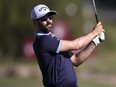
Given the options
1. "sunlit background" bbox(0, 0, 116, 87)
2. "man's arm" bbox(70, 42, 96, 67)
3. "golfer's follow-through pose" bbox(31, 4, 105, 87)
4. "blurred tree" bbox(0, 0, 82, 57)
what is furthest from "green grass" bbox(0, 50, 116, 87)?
"golfer's follow-through pose" bbox(31, 4, 105, 87)

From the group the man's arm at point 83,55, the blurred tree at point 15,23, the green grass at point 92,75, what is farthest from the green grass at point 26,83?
the man's arm at point 83,55

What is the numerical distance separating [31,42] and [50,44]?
19008mm

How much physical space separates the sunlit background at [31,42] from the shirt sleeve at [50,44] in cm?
1416

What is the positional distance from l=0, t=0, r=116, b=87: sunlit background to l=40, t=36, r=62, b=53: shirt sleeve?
1416cm

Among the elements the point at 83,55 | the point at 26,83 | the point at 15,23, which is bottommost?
the point at 15,23

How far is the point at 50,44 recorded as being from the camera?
27.4 ft

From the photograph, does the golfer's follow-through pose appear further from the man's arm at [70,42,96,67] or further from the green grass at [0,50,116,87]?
the green grass at [0,50,116,87]

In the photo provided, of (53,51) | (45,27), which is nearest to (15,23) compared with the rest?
(45,27)

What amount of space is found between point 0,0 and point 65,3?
10.7 feet

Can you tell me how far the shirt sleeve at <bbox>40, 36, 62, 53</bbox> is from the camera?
8312 millimetres

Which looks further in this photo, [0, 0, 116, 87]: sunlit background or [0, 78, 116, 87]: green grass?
[0, 0, 116, 87]: sunlit background

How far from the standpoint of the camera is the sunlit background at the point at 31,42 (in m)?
24.6

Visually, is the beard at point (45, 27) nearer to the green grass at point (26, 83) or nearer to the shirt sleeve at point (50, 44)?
the shirt sleeve at point (50, 44)

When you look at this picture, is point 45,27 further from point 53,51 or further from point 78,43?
point 78,43
